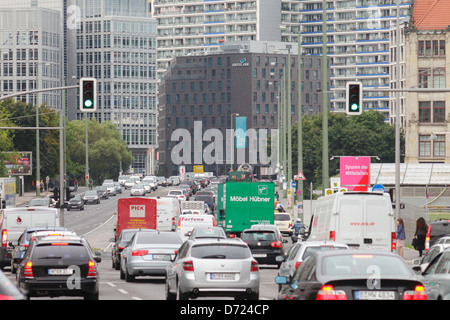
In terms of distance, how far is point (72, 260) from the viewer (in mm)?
19625

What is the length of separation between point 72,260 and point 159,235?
7688 mm

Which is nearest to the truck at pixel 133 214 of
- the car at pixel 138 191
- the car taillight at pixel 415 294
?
the car taillight at pixel 415 294

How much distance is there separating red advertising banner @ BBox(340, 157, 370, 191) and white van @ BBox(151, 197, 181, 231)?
10779mm

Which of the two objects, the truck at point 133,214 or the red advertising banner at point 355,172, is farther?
the red advertising banner at point 355,172

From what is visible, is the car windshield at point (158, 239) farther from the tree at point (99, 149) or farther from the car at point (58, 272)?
the tree at point (99, 149)

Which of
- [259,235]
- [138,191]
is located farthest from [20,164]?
[259,235]

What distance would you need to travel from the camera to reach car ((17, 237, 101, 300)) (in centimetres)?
1933

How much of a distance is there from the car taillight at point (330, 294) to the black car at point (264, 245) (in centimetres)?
2145

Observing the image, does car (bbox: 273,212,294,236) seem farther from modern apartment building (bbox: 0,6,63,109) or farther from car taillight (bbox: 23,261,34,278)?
modern apartment building (bbox: 0,6,63,109)

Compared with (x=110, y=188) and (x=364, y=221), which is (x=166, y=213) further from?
(x=110, y=188)

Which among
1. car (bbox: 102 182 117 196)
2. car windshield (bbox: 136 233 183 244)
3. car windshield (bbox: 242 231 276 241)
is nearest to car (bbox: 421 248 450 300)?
car windshield (bbox: 136 233 183 244)

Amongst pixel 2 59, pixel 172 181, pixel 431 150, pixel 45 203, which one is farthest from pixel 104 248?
pixel 2 59

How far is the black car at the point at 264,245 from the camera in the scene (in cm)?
3422
